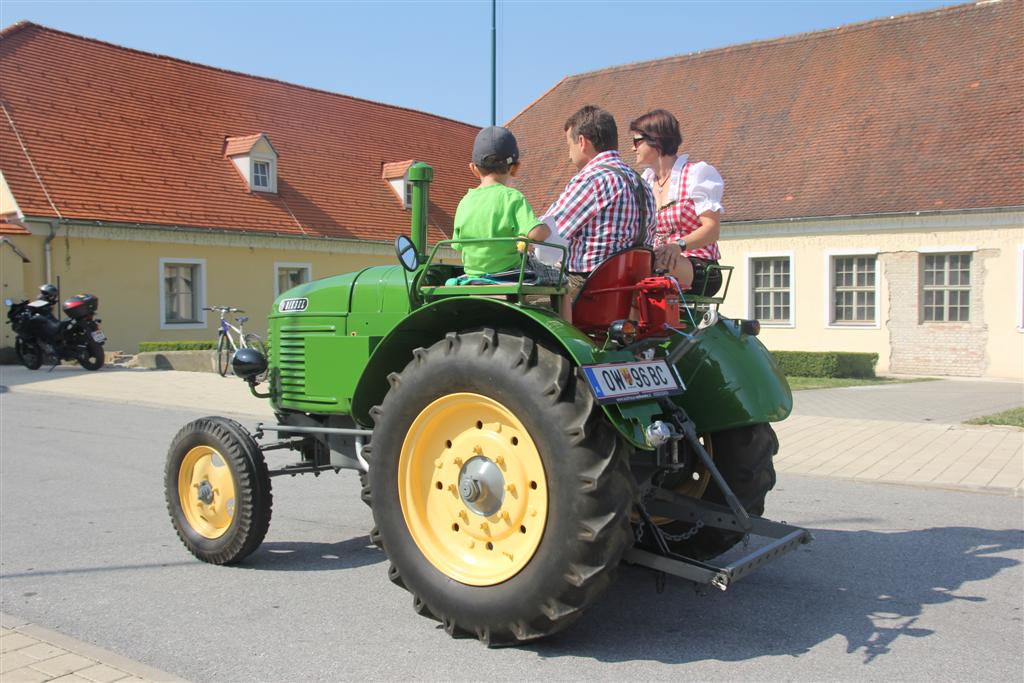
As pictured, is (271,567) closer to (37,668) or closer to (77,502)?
(37,668)

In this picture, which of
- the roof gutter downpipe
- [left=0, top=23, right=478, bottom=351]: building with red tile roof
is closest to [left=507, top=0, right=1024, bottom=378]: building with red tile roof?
[left=0, top=23, right=478, bottom=351]: building with red tile roof

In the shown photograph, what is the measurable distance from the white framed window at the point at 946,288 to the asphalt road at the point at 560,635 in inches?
628

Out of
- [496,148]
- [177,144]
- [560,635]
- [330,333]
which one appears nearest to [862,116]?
[177,144]

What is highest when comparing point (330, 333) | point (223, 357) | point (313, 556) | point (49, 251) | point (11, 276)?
point (49, 251)

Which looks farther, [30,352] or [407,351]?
[30,352]

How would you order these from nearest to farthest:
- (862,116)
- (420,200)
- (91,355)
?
(420,200), (91,355), (862,116)

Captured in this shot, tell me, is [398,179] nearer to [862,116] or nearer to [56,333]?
[862,116]

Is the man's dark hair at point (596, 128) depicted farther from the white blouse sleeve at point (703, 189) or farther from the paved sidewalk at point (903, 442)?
the paved sidewalk at point (903, 442)

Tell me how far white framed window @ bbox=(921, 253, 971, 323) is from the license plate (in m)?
19.9

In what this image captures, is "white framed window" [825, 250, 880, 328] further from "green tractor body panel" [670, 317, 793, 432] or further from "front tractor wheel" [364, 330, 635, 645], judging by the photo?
"front tractor wheel" [364, 330, 635, 645]

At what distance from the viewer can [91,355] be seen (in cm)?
1922

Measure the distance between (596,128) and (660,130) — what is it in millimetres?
745

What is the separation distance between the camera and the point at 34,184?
21.7 meters

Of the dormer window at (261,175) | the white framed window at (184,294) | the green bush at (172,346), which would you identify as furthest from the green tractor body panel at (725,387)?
the dormer window at (261,175)
